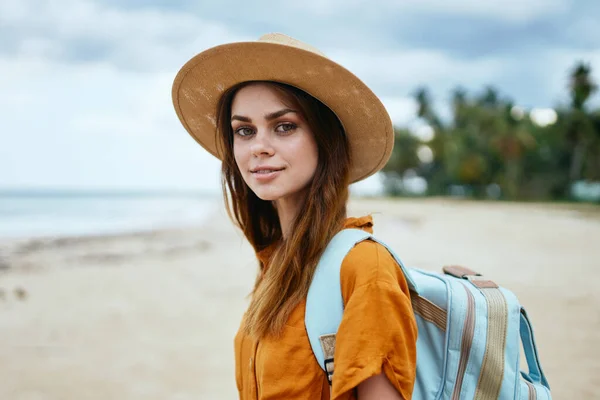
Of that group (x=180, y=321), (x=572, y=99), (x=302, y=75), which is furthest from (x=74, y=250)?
(x=572, y=99)

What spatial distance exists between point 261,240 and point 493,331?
98 cm

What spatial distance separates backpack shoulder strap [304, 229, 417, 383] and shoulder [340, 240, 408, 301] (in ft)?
0.06

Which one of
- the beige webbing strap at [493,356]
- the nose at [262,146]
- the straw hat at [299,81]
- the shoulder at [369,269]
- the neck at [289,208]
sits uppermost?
the straw hat at [299,81]

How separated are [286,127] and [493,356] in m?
0.91

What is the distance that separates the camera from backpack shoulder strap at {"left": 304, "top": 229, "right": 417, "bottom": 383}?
1.20 meters

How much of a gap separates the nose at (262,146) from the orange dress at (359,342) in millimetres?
439

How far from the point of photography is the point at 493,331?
1.34 meters

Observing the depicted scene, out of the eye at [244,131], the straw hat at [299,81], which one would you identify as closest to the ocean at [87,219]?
the straw hat at [299,81]

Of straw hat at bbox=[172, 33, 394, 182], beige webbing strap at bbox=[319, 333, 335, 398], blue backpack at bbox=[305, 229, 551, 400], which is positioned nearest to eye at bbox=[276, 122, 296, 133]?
straw hat at bbox=[172, 33, 394, 182]

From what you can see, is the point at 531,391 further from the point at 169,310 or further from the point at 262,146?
the point at 169,310

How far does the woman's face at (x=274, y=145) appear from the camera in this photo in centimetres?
148

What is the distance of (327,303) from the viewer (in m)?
1.22

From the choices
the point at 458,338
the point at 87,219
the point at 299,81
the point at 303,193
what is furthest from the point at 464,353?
the point at 87,219

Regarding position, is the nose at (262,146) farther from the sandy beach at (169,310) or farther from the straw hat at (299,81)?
the sandy beach at (169,310)
